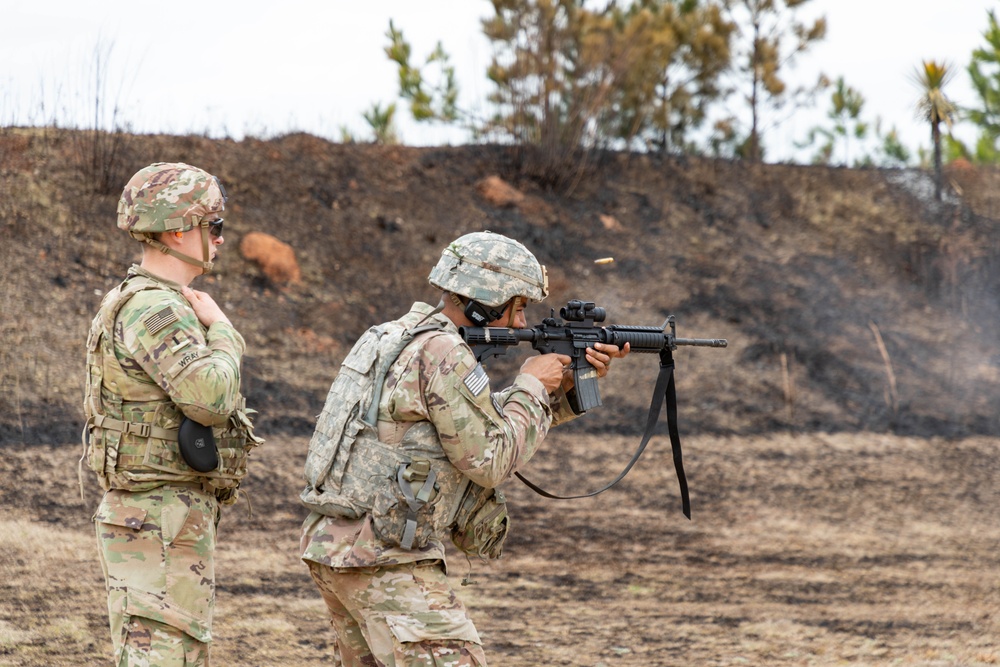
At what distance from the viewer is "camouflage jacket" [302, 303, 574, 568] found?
10.6ft

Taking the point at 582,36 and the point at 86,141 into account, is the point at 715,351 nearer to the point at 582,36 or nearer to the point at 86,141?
the point at 582,36

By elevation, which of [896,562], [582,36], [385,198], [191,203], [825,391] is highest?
[582,36]

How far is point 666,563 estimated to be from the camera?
845 cm

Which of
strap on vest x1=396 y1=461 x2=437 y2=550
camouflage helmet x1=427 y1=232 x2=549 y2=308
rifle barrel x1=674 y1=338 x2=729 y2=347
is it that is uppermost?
camouflage helmet x1=427 y1=232 x2=549 y2=308

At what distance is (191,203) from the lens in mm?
3547


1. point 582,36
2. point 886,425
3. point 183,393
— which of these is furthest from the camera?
point 582,36

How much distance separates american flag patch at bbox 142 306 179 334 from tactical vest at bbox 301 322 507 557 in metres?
0.57

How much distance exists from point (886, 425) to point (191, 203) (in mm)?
10910

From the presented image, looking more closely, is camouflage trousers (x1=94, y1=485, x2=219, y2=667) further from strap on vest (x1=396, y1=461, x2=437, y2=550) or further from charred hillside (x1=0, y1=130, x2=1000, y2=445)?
charred hillside (x1=0, y1=130, x2=1000, y2=445)

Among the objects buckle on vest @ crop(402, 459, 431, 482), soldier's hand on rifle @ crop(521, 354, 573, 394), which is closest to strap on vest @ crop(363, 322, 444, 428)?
buckle on vest @ crop(402, 459, 431, 482)

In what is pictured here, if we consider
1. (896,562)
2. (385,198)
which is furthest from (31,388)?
(896,562)

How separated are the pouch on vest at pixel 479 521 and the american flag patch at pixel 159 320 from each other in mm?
1110

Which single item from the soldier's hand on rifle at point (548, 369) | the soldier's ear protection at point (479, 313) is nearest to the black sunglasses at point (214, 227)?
the soldier's ear protection at point (479, 313)

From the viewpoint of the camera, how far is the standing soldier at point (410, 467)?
3.23 m
